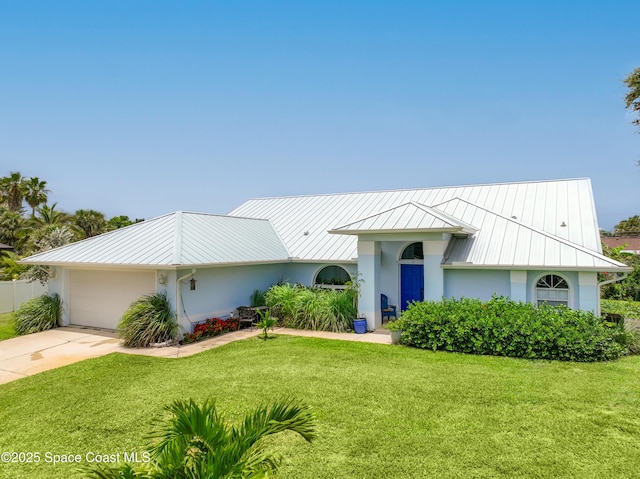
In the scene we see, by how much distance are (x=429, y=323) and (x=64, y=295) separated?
529 inches

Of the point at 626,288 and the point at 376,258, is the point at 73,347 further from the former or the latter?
the point at 626,288

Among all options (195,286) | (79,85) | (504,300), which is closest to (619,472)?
(504,300)

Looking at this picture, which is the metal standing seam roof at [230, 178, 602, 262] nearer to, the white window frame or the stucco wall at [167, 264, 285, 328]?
the white window frame

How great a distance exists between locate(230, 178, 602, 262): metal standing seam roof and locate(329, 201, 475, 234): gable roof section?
3.81 ft

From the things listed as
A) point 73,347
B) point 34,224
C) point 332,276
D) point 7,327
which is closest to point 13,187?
point 34,224

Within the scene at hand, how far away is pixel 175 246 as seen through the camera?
13.1 meters

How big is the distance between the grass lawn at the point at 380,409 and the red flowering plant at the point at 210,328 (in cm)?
223

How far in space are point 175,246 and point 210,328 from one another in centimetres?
306

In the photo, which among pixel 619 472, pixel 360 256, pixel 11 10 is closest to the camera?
pixel 619 472

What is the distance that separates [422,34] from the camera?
13086 mm

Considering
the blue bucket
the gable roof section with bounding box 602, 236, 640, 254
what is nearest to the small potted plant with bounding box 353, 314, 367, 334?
the blue bucket

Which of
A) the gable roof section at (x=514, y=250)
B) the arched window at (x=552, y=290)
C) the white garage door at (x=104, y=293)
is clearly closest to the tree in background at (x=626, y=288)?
the gable roof section at (x=514, y=250)

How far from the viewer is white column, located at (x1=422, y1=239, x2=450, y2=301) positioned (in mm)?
13070

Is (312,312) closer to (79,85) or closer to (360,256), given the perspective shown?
(360,256)
